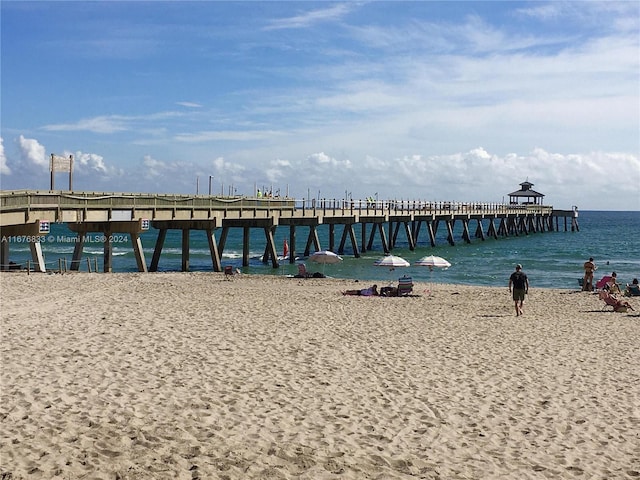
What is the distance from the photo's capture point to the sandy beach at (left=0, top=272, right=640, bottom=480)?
21.4 feet

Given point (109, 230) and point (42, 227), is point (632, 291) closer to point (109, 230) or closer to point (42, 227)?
point (109, 230)

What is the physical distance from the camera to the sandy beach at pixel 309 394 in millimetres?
6508

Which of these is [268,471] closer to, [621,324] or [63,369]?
[63,369]

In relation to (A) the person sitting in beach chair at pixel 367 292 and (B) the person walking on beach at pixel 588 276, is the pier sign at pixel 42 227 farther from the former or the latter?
(B) the person walking on beach at pixel 588 276

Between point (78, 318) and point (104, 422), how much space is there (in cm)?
669

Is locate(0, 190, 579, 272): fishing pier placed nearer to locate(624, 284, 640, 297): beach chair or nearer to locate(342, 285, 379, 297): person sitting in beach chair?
locate(342, 285, 379, 297): person sitting in beach chair

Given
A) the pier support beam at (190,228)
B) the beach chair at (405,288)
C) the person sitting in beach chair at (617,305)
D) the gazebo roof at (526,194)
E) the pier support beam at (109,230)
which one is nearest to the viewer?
the person sitting in beach chair at (617,305)

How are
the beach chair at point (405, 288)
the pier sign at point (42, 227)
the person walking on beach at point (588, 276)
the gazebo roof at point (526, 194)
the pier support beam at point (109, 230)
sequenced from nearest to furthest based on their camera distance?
the beach chair at point (405, 288)
the pier sign at point (42, 227)
the person walking on beach at point (588, 276)
the pier support beam at point (109, 230)
the gazebo roof at point (526, 194)

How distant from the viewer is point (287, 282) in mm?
24562

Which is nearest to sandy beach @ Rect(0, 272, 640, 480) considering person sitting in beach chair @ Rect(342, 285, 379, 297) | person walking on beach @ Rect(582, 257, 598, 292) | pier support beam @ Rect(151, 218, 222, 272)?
person sitting in beach chair @ Rect(342, 285, 379, 297)

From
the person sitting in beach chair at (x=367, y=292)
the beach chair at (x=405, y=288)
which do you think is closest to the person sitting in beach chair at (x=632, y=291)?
the beach chair at (x=405, y=288)

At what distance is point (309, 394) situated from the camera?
8648 millimetres

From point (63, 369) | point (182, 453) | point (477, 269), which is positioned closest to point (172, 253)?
point (477, 269)

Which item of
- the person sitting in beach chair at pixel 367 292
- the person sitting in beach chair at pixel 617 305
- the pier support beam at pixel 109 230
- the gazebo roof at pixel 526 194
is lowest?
the person sitting in beach chair at pixel 367 292
